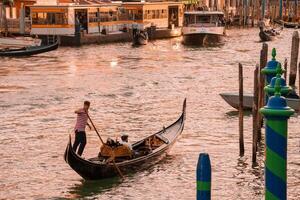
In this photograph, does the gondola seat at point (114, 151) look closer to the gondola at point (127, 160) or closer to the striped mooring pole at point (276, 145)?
the gondola at point (127, 160)

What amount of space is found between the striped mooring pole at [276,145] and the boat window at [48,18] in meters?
43.4

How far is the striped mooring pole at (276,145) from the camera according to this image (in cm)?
505

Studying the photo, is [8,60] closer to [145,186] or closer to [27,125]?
[27,125]

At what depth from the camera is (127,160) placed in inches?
522

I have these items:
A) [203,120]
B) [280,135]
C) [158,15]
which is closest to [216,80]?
[203,120]

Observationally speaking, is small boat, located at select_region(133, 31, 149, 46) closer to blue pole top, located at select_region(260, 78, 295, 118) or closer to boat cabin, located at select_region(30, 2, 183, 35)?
boat cabin, located at select_region(30, 2, 183, 35)

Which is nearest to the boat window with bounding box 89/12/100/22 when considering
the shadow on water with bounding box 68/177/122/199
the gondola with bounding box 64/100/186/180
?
the gondola with bounding box 64/100/186/180

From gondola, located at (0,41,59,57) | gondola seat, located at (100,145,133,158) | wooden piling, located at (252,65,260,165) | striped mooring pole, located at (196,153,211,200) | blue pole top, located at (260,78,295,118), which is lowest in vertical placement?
gondola, located at (0,41,59,57)

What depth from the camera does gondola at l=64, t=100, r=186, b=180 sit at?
40.2ft

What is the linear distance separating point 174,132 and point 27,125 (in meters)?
5.13

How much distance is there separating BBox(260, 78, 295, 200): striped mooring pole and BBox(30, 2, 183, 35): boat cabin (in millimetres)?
42579

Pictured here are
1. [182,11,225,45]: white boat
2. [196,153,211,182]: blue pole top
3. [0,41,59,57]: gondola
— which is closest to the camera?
[196,153,211,182]: blue pole top

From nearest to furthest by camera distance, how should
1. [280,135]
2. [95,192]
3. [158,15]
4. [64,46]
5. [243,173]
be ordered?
[280,135], [95,192], [243,173], [64,46], [158,15]

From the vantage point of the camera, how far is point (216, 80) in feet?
98.0
